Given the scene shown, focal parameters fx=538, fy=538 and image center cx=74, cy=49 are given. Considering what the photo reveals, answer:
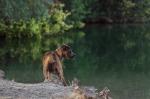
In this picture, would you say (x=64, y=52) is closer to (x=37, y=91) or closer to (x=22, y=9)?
(x=37, y=91)

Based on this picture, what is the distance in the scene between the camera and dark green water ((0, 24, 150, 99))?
23188 millimetres

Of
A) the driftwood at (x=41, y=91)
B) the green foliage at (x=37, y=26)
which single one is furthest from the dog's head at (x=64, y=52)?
the green foliage at (x=37, y=26)

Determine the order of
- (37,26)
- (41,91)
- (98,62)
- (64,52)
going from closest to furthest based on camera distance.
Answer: (41,91) → (64,52) → (98,62) → (37,26)

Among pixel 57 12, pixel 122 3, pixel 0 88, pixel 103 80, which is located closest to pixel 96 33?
pixel 57 12

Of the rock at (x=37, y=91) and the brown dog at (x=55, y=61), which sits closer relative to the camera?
the rock at (x=37, y=91)

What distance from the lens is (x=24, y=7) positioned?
3531cm

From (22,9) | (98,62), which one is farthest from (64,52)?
(22,9)

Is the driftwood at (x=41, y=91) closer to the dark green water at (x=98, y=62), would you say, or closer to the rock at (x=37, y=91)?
the rock at (x=37, y=91)

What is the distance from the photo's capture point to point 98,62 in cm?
3156

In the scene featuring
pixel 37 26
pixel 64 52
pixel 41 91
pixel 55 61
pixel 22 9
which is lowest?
pixel 41 91

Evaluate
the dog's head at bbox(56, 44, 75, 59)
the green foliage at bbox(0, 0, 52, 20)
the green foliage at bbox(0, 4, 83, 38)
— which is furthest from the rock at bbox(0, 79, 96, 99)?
the green foliage at bbox(0, 4, 83, 38)

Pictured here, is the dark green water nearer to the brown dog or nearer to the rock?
the brown dog

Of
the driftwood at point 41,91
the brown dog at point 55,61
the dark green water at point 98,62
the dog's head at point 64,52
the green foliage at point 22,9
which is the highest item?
the green foliage at point 22,9

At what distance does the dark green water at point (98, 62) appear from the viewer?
23.2 metres
